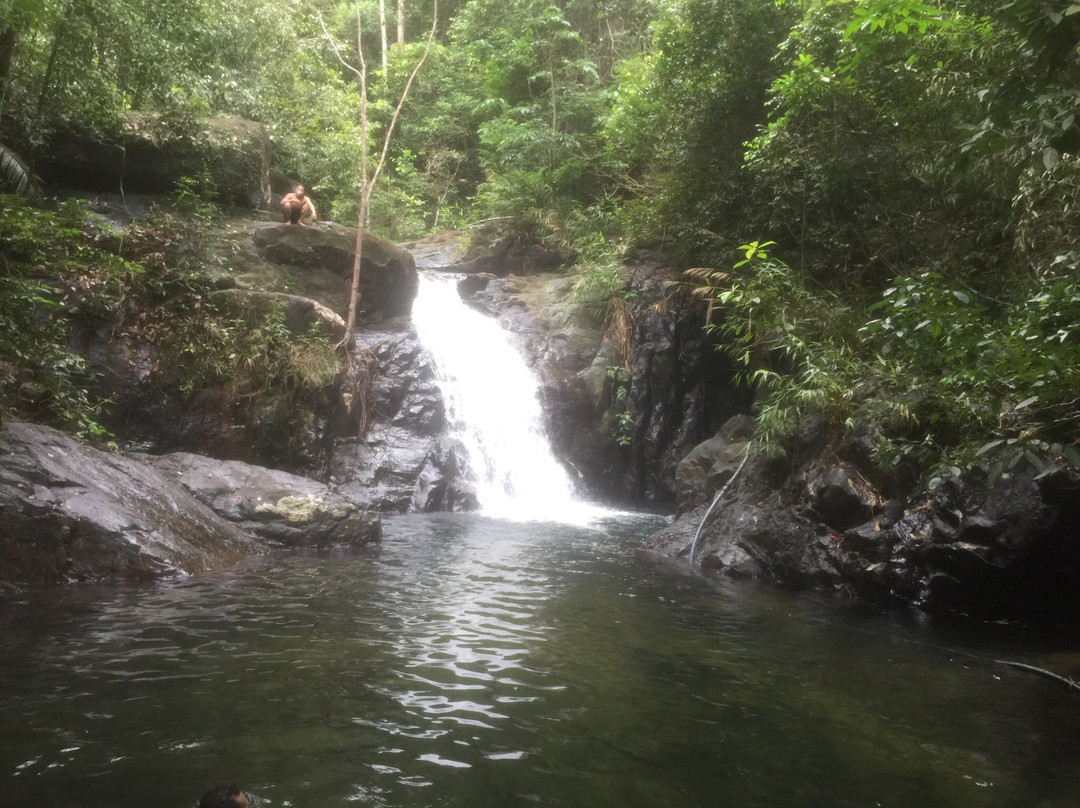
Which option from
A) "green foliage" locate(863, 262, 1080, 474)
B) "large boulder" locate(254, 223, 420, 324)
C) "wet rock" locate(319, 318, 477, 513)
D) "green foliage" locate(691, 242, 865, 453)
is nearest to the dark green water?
"green foliage" locate(863, 262, 1080, 474)

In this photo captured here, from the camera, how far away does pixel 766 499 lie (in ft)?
31.3

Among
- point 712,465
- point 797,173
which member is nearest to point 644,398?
point 712,465

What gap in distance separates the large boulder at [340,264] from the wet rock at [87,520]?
254 inches

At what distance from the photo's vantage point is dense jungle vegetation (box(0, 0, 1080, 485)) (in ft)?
18.0

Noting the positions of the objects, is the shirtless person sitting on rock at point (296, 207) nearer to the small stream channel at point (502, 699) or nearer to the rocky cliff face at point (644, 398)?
the rocky cliff face at point (644, 398)

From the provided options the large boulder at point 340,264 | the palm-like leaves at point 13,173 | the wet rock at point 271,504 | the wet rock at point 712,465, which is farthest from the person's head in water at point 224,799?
the large boulder at point 340,264

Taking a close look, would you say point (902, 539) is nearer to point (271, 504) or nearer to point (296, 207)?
point (271, 504)

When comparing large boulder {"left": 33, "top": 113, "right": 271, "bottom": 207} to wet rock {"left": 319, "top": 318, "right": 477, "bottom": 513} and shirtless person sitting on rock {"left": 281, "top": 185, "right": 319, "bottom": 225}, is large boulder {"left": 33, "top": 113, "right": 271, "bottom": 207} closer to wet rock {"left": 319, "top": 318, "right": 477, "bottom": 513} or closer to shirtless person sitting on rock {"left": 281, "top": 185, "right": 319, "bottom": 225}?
shirtless person sitting on rock {"left": 281, "top": 185, "right": 319, "bottom": 225}

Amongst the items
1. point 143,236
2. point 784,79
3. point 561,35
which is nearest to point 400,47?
point 561,35

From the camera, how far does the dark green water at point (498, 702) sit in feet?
11.4

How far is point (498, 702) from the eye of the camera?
14.6 ft

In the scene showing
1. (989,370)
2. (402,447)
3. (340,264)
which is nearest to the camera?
(989,370)

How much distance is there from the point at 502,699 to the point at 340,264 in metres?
11.1

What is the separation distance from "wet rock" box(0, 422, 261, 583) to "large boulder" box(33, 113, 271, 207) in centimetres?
703
